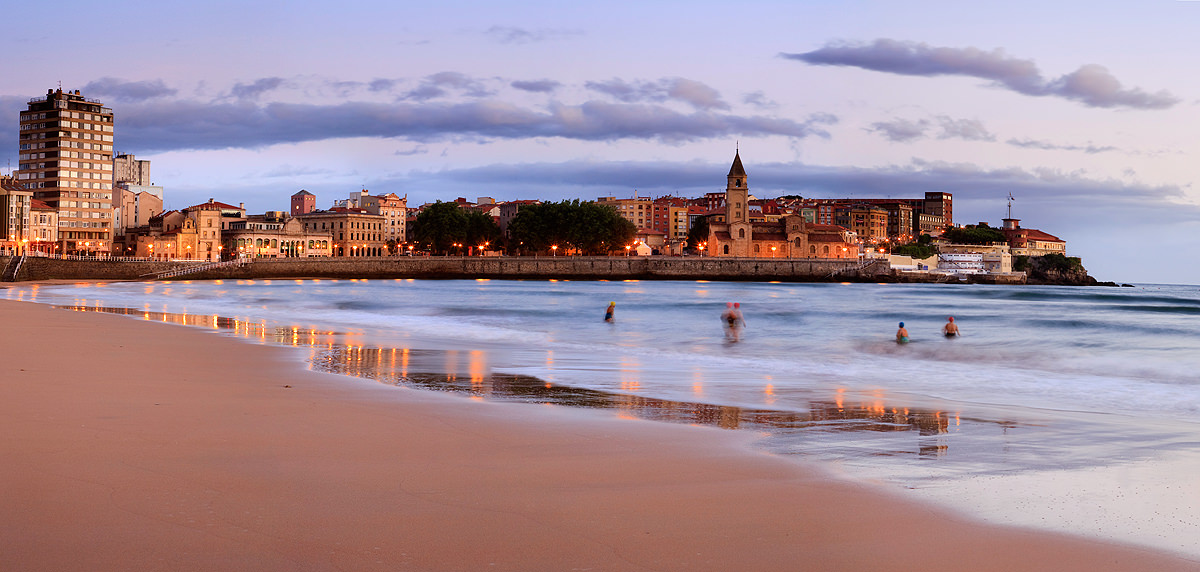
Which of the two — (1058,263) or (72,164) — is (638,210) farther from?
(72,164)

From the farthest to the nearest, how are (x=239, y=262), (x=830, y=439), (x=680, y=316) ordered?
(x=239, y=262) < (x=680, y=316) < (x=830, y=439)

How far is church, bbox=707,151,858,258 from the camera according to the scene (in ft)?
421

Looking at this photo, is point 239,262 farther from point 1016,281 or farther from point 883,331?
point 1016,281

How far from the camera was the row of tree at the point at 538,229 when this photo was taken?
118125mm

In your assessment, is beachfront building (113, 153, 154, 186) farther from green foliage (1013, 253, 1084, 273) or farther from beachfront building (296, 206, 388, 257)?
green foliage (1013, 253, 1084, 273)

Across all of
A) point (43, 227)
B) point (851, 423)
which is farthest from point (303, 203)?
point (851, 423)

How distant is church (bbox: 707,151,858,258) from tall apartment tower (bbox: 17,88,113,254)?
259ft

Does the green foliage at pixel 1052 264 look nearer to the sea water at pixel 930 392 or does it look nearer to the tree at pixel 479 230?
the tree at pixel 479 230

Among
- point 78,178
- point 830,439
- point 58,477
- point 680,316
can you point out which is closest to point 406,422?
point 58,477

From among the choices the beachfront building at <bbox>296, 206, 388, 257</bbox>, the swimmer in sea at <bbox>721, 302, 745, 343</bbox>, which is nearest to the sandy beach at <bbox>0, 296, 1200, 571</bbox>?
the swimmer in sea at <bbox>721, 302, 745, 343</bbox>

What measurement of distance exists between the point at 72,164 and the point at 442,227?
44838 millimetres

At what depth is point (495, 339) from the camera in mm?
22031

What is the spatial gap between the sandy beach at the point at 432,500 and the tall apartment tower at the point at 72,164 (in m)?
114

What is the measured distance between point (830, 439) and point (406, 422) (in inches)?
142
